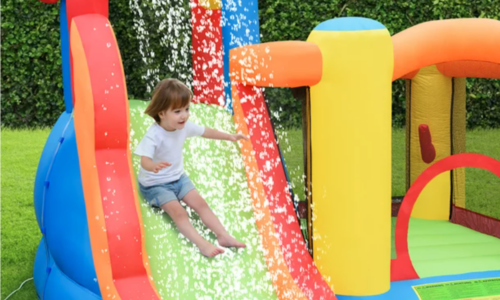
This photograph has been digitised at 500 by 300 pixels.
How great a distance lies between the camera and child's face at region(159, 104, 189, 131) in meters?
3.70

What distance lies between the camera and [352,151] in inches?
141

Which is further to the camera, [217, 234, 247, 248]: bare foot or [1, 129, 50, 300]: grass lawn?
[1, 129, 50, 300]: grass lawn

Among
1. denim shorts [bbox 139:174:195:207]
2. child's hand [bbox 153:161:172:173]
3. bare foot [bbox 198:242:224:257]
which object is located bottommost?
bare foot [bbox 198:242:224:257]

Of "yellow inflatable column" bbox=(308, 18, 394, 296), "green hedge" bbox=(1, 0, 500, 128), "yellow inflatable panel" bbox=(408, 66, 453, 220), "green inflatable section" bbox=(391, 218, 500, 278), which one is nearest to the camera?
"yellow inflatable column" bbox=(308, 18, 394, 296)

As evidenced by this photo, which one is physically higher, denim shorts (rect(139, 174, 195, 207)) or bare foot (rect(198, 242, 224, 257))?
denim shorts (rect(139, 174, 195, 207))

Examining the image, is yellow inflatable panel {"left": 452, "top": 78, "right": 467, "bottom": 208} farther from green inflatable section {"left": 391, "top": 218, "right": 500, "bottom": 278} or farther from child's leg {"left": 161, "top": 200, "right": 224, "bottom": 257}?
child's leg {"left": 161, "top": 200, "right": 224, "bottom": 257}

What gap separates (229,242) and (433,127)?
2.01 meters

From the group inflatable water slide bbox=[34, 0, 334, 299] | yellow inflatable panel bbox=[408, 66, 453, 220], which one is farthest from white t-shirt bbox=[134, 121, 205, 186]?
yellow inflatable panel bbox=[408, 66, 453, 220]

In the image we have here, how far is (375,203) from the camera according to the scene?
11.9ft

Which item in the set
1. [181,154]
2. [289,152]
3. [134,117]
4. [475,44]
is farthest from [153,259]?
[289,152]

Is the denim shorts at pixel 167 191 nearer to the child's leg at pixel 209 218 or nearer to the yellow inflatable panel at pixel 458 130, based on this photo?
the child's leg at pixel 209 218

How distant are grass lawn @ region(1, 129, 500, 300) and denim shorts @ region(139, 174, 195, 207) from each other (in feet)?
3.79

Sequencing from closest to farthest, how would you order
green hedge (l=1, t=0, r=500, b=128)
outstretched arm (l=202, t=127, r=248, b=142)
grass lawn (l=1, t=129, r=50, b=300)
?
outstretched arm (l=202, t=127, r=248, b=142) < grass lawn (l=1, t=129, r=50, b=300) < green hedge (l=1, t=0, r=500, b=128)

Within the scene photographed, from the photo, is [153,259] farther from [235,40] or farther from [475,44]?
[475,44]
